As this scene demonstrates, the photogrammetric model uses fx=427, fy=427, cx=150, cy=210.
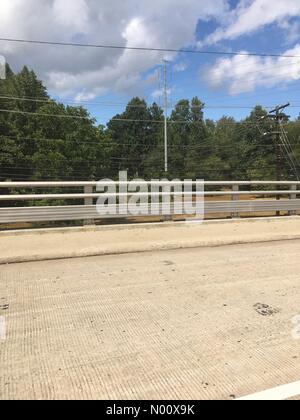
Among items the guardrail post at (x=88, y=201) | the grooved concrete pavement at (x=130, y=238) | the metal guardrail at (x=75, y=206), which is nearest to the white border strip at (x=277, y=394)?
the grooved concrete pavement at (x=130, y=238)

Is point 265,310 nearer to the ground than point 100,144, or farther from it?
nearer to the ground

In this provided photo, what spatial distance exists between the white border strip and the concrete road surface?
61 millimetres

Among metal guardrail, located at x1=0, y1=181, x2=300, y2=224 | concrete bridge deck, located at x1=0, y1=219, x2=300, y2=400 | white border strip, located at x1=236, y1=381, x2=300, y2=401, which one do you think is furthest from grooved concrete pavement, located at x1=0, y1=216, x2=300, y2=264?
white border strip, located at x1=236, y1=381, x2=300, y2=401

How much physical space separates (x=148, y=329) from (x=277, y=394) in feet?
4.92

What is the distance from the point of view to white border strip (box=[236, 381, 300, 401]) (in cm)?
301

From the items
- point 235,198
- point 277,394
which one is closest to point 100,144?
point 235,198

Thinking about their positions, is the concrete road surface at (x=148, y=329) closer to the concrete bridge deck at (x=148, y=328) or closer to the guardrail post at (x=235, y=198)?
the concrete bridge deck at (x=148, y=328)

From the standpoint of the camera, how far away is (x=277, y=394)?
3055 mm

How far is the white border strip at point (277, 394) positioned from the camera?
3006 mm

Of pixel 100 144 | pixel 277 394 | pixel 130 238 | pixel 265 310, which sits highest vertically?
pixel 100 144

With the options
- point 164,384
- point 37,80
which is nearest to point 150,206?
point 164,384

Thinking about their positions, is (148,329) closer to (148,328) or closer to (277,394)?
Answer: (148,328)

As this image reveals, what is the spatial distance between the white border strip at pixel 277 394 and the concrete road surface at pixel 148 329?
0.20 ft
